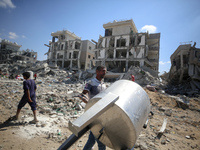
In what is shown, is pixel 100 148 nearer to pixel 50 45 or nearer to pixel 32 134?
pixel 32 134

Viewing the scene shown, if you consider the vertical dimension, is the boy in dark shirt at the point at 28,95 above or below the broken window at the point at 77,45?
below

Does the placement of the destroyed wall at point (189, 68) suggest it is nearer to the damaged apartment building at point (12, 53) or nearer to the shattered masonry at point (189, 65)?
the shattered masonry at point (189, 65)

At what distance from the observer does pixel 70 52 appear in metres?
34.2

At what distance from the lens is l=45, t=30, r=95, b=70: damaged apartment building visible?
110 ft

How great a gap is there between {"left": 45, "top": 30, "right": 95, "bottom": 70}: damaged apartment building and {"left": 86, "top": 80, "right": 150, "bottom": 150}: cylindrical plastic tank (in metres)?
31.9

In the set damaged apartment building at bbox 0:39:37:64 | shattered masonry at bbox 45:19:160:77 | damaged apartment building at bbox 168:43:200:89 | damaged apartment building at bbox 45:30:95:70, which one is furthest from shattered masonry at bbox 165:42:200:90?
damaged apartment building at bbox 0:39:37:64

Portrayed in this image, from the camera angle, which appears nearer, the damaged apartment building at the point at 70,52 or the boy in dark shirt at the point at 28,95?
the boy in dark shirt at the point at 28,95

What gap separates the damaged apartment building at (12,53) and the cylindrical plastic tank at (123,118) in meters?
48.6

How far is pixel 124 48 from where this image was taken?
24438mm

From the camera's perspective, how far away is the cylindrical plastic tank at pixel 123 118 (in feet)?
3.46

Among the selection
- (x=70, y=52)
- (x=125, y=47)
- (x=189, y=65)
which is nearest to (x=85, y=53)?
(x=70, y=52)

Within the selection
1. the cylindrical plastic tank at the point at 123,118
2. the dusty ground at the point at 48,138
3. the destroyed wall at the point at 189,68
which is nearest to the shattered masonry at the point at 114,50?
the destroyed wall at the point at 189,68

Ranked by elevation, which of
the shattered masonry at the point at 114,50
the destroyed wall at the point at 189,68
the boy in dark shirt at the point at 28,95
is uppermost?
the shattered masonry at the point at 114,50

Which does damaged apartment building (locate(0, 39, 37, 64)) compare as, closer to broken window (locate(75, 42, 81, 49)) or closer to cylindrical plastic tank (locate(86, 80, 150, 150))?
broken window (locate(75, 42, 81, 49))
